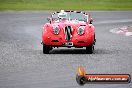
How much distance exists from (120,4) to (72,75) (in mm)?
50646

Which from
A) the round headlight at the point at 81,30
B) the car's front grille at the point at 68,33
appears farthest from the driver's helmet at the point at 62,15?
the round headlight at the point at 81,30

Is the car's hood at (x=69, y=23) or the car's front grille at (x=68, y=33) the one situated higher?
the car's hood at (x=69, y=23)

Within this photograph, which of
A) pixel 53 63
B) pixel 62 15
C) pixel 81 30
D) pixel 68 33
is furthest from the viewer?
pixel 62 15

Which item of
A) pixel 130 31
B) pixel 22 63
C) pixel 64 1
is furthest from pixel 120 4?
pixel 22 63

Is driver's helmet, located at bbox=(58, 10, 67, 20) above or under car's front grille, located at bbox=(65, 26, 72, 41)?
above

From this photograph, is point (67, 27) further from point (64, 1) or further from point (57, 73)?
point (64, 1)

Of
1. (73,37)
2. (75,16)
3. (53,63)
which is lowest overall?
(73,37)

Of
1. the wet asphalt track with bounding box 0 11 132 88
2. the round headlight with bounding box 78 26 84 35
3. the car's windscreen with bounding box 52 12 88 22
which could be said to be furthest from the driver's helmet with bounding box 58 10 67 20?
the round headlight with bounding box 78 26 84 35

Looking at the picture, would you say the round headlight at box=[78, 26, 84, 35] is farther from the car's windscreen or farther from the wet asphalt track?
the car's windscreen

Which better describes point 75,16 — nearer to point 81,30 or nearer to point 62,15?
point 62,15

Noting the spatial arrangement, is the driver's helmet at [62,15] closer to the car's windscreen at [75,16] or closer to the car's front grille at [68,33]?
the car's windscreen at [75,16]

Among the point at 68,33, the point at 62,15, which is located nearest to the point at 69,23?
the point at 68,33

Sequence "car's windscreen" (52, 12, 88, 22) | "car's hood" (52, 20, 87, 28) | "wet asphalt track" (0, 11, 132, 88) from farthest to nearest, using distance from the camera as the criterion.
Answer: "car's windscreen" (52, 12, 88, 22), "car's hood" (52, 20, 87, 28), "wet asphalt track" (0, 11, 132, 88)

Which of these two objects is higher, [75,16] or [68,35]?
[75,16]
